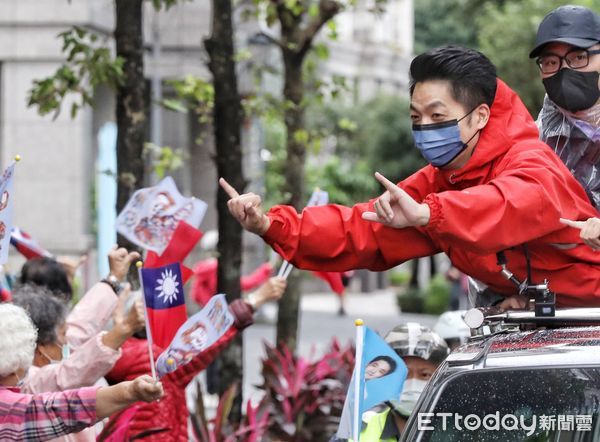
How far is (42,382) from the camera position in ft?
17.7

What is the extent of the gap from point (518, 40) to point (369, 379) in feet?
79.8

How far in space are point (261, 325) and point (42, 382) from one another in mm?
20777

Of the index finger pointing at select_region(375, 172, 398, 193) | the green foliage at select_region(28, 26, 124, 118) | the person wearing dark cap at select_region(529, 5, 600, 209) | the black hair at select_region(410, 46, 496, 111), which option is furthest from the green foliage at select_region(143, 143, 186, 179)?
the index finger pointing at select_region(375, 172, 398, 193)

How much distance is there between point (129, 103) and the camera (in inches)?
314

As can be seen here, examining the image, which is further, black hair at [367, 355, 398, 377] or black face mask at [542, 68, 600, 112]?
black face mask at [542, 68, 600, 112]

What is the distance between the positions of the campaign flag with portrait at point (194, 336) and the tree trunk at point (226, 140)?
360 cm

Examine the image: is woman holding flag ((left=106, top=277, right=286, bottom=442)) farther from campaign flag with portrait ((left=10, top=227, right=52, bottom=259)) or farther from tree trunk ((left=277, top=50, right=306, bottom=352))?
tree trunk ((left=277, top=50, right=306, bottom=352))

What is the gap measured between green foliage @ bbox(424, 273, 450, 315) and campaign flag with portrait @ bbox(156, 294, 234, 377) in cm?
2533

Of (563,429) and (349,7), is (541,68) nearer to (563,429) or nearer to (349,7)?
(563,429)

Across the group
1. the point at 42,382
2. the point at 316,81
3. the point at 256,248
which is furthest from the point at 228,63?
the point at 256,248

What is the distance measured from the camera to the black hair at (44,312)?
578 cm

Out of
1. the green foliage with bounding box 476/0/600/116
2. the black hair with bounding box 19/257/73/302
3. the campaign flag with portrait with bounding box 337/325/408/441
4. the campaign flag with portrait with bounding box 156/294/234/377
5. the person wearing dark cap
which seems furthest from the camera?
the green foliage with bounding box 476/0/600/116

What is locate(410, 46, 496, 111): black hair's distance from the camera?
4.68 m

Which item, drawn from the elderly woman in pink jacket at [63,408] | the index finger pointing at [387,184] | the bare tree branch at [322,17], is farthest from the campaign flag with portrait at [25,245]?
the index finger pointing at [387,184]
